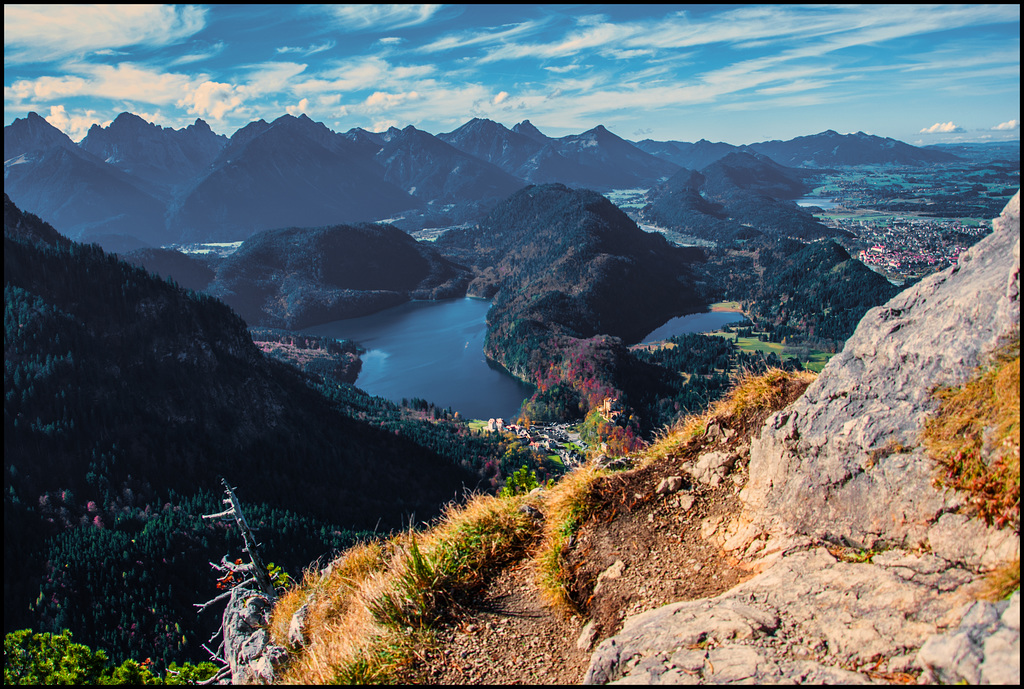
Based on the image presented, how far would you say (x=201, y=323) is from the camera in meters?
106

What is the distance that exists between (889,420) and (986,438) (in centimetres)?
112

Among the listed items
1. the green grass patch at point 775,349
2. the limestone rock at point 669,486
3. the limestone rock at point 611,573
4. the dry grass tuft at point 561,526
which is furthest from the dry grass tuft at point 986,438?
the green grass patch at point 775,349

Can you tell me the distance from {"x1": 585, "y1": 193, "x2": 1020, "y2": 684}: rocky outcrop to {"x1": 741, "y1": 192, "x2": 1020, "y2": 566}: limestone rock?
16 millimetres

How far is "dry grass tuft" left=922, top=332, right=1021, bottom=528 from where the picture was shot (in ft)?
18.0

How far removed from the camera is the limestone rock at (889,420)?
623 cm

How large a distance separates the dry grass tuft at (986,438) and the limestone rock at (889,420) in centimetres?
14

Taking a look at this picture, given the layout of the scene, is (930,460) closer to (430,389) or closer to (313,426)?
(313,426)

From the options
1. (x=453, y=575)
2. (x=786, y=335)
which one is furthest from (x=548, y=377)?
(x=453, y=575)

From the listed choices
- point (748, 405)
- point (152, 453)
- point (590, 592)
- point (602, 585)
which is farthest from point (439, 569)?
point (152, 453)

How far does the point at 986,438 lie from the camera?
5.79 meters

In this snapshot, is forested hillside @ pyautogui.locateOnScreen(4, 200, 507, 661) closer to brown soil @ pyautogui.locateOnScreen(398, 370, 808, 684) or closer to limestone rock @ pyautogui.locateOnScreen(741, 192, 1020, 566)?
brown soil @ pyautogui.locateOnScreen(398, 370, 808, 684)

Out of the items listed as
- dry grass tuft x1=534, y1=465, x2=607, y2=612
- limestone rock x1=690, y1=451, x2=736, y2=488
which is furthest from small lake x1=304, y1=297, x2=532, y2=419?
limestone rock x1=690, y1=451, x2=736, y2=488

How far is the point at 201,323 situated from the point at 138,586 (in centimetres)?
5825

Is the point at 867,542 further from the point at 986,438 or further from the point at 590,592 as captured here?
the point at 590,592
